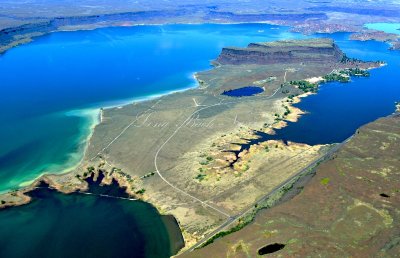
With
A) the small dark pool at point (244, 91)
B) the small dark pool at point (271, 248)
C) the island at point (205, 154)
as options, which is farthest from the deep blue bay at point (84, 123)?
the small dark pool at point (244, 91)

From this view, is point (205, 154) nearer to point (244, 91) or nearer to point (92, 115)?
point (92, 115)

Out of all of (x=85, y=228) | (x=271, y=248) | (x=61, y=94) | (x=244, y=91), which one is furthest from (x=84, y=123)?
(x=271, y=248)

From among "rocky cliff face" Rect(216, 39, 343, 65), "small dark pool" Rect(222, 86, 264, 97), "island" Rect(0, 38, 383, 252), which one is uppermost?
"rocky cliff face" Rect(216, 39, 343, 65)

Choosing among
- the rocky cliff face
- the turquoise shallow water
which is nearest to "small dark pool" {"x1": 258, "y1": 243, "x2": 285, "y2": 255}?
the turquoise shallow water

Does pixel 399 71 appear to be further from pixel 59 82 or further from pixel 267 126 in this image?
pixel 59 82

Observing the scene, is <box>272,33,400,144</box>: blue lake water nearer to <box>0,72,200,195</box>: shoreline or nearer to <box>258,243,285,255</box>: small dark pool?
<box>0,72,200,195</box>: shoreline

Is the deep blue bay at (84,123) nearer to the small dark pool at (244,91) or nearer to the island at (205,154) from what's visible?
the island at (205,154)
